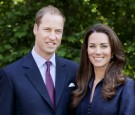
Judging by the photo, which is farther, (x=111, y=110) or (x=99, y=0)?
(x=99, y=0)

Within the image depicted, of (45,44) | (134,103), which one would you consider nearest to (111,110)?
(134,103)

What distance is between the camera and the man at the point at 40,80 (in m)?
4.63

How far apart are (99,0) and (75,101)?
313 cm

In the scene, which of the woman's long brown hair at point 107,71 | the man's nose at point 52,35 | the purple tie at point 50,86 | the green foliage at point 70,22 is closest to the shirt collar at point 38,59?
the purple tie at point 50,86

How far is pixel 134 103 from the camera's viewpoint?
4535 mm

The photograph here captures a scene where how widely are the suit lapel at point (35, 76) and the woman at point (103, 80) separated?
371 millimetres

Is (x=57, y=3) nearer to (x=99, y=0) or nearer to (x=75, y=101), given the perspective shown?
(x=99, y=0)

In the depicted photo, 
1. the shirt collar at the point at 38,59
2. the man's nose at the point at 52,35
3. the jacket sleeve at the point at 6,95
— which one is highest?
the man's nose at the point at 52,35

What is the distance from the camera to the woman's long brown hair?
4586mm

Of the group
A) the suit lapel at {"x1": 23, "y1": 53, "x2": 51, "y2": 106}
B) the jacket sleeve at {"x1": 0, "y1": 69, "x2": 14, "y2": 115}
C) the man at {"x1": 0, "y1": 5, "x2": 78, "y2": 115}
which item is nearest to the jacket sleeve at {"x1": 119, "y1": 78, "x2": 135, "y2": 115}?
the man at {"x1": 0, "y1": 5, "x2": 78, "y2": 115}

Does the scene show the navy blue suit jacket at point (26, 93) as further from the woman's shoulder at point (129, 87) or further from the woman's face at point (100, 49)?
the woman's shoulder at point (129, 87)

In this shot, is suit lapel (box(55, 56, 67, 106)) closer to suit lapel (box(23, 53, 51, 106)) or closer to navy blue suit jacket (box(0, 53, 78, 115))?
navy blue suit jacket (box(0, 53, 78, 115))

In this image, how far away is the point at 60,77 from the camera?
4.90m

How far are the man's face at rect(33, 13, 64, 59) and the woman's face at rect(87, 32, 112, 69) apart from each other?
1.22 ft
